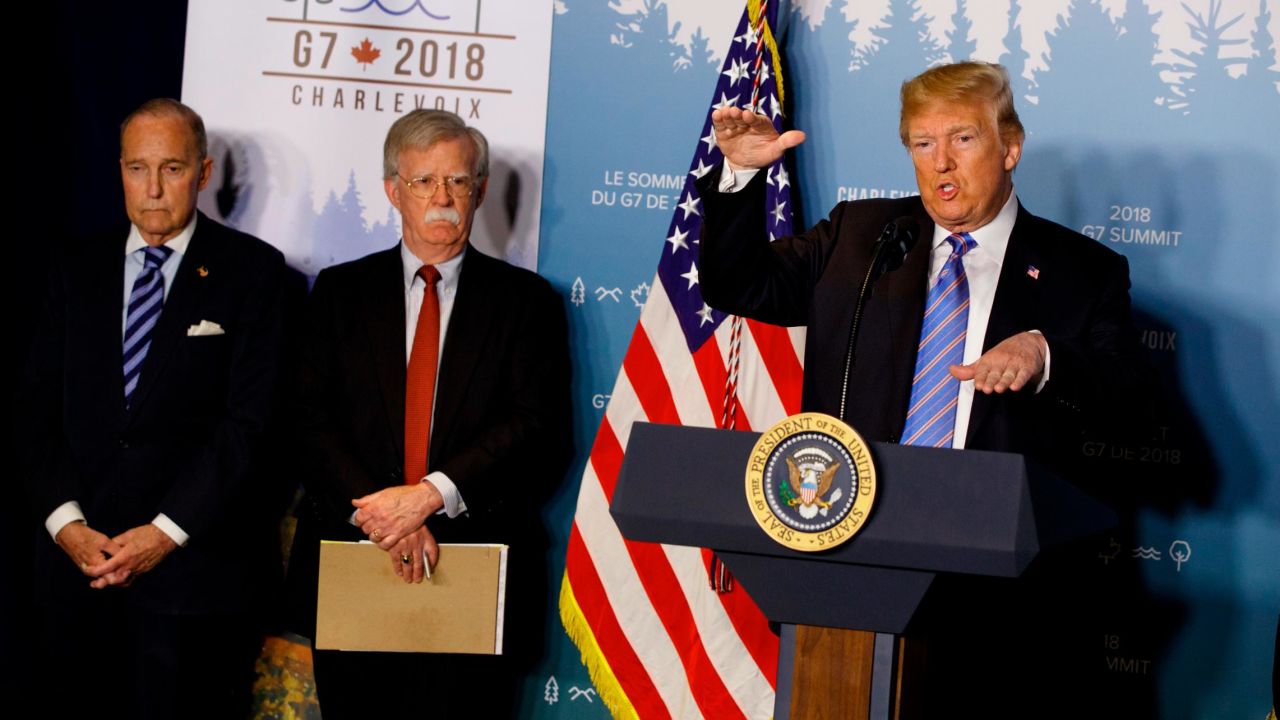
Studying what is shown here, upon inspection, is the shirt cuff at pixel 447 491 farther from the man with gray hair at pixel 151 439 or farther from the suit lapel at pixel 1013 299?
the suit lapel at pixel 1013 299

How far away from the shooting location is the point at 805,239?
9.15 feet

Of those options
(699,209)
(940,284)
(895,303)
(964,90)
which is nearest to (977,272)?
(940,284)

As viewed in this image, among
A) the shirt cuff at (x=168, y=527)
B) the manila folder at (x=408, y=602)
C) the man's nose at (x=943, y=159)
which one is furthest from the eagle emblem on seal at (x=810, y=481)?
the shirt cuff at (x=168, y=527)

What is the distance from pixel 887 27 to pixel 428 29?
1.34 meters

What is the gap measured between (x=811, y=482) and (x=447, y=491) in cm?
161

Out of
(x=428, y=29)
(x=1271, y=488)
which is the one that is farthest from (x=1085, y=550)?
(x=428, y=29)

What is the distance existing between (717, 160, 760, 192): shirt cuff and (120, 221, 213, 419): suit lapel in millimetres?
1619

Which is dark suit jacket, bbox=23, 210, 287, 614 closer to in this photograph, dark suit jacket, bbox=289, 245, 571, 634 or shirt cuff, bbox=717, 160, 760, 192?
dark suit jacket, bbox=289, 245, 571, 634

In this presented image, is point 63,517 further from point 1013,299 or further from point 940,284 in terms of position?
point 1013,299

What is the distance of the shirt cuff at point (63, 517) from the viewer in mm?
3268

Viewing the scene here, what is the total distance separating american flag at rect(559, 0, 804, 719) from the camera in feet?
11.4

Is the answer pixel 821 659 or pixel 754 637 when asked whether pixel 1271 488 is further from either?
pixel 821 659

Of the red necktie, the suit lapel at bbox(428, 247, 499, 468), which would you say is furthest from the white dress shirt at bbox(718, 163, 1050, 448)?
the red necktie

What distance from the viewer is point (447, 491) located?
10.4 ft
